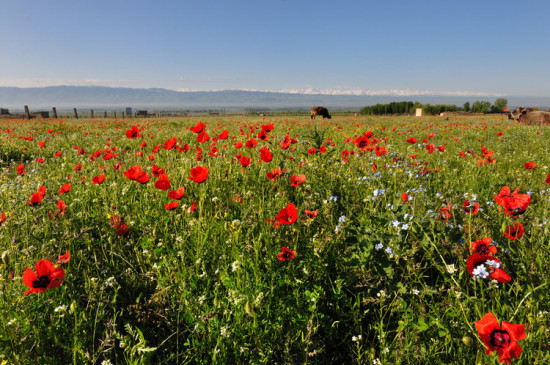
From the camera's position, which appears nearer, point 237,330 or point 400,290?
point 237,330

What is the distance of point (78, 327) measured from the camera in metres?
1.67

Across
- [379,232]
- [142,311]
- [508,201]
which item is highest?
[508,201]

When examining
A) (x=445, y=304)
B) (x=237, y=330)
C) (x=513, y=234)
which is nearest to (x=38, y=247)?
(x=237, y=330)

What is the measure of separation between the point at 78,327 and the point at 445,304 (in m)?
2.30

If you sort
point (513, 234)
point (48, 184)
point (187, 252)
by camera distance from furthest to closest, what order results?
point (48, 184) → point (187, 252) → point (513, 234)

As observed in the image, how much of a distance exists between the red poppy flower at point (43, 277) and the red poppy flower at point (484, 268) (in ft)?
7.12

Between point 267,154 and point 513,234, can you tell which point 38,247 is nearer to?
point 267,154

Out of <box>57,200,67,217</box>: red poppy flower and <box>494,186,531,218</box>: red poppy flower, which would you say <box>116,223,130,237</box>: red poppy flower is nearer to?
<box>57,200,67,217</box>: red poppy flower

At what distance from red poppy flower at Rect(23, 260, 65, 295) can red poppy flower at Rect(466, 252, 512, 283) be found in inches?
85.4

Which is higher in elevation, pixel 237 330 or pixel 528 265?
pixel 528 265

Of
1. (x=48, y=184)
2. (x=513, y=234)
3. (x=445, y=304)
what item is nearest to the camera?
(x=445, y=304)

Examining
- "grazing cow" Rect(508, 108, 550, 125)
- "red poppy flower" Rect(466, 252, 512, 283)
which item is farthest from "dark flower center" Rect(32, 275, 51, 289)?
"grazing cow" Rect(508, 108, 550, 125)

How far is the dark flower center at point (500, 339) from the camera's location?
114 cm

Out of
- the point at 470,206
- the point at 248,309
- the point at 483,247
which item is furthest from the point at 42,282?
the point at 470,206
